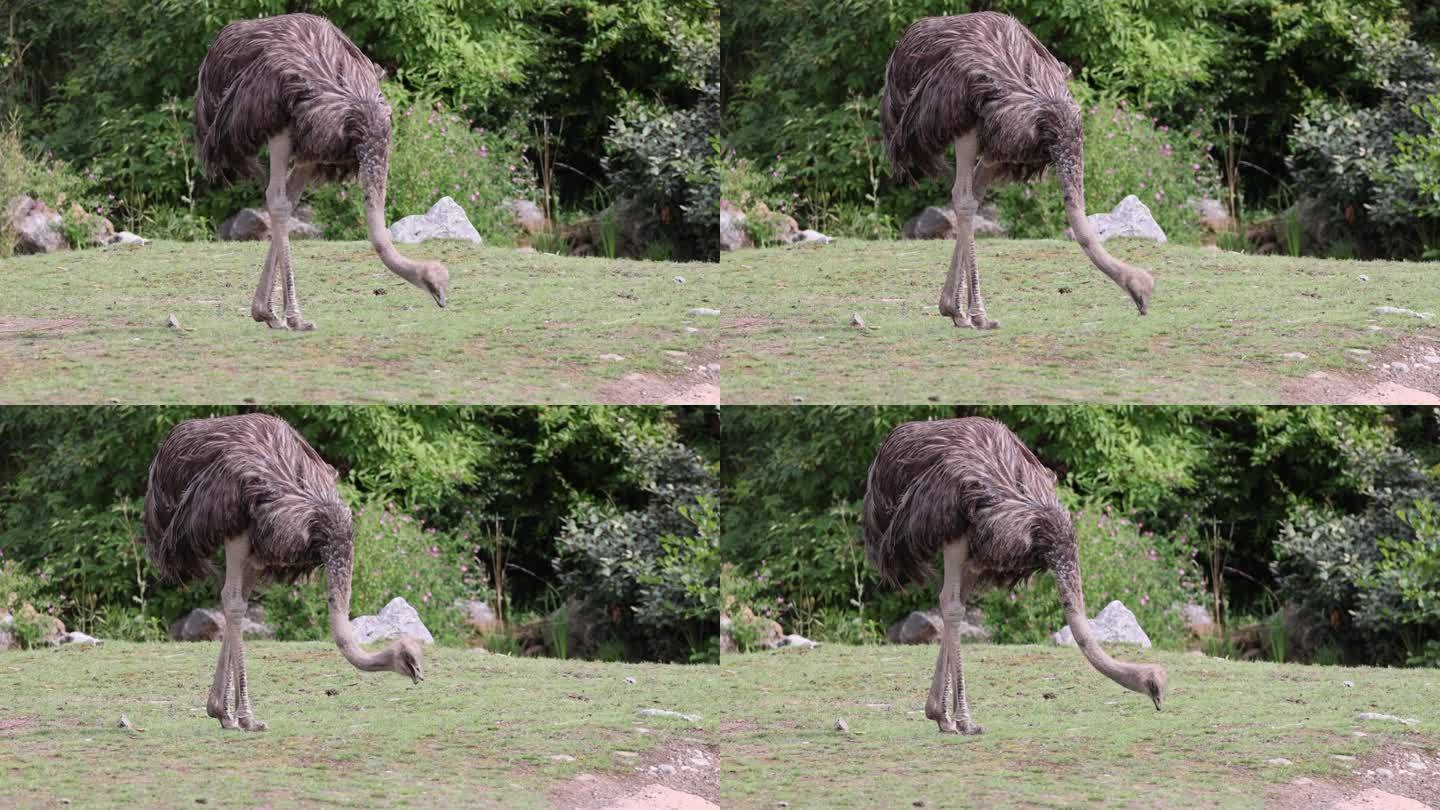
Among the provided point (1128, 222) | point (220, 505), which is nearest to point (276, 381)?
point (220, 505)

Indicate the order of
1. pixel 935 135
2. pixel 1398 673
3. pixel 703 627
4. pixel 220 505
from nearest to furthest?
pixel 220 505, pixel 935 135, pixel 1398 673, pixel 703 627

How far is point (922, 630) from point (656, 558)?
71.6 inches

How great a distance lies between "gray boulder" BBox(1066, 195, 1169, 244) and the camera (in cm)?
1560

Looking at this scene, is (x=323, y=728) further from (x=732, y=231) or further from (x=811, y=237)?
(x=811, y=237)

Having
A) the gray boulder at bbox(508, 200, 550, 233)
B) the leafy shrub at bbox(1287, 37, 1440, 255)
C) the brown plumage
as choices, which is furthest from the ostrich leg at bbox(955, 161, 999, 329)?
the leafy shrub at bbox(1287, 37, 1440, 255)

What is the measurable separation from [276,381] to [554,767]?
2.72 m

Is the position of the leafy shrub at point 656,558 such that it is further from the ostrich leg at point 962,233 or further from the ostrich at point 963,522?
the ostrich at point 963,522

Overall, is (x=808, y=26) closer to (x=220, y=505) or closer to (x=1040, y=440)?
(x=1040, y=440)

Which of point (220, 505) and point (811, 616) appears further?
point (811, 616)

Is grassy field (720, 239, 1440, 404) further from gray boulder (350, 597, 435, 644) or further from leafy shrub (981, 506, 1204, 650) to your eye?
gray boulder (350, 597, 435, 644)

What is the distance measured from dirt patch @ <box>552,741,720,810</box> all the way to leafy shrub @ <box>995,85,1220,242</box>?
6055mm

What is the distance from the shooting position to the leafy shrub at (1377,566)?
48.7ft

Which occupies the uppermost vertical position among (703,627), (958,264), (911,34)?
(911,34)

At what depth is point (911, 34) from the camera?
38.4 ft
